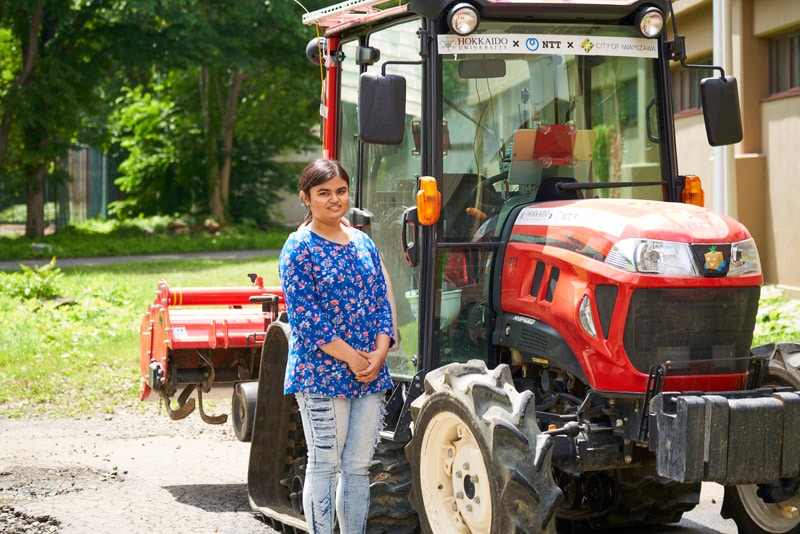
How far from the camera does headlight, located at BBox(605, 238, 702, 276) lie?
185 inches

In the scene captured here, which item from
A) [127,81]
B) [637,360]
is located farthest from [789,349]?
[127,81]

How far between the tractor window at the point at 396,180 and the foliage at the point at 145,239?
2004cm

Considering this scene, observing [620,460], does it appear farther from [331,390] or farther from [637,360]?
[331,390]

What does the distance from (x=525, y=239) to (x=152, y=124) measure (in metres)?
30.9

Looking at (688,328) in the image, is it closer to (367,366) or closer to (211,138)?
(367,366)

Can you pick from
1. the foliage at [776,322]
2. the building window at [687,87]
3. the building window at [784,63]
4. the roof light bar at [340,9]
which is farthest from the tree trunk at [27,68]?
the roof light bar at [340,9]

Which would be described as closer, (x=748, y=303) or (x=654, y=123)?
(x=748, y=303)

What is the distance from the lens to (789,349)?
5.39 m

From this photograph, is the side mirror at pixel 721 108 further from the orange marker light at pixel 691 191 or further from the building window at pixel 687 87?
the building window at pixel 687 87

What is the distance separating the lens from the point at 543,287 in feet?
16.6

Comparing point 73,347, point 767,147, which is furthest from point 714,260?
point 767,147

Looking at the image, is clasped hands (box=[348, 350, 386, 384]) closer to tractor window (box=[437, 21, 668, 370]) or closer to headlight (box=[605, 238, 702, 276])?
tractor window (box=[437, 21, 668, 370])

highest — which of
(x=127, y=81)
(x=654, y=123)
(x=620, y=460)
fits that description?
(x=127, y=81)

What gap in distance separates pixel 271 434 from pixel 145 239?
79.9 ft
